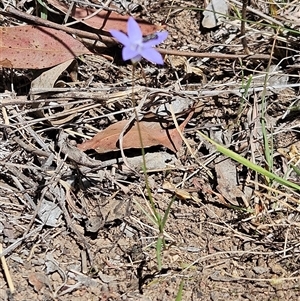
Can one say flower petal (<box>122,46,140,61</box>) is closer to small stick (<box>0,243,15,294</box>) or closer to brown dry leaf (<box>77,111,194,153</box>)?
brown dry leaf (<box>77,111,194,153</box>)

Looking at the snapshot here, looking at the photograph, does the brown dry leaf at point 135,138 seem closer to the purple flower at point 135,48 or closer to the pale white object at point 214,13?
the pale white object at point 214,13

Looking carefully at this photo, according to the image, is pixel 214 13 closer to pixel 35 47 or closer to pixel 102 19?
pixel 102 19

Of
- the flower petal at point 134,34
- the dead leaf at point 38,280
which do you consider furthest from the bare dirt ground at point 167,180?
the flower petal at point 134,34

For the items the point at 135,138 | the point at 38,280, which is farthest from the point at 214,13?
the point at 38,280

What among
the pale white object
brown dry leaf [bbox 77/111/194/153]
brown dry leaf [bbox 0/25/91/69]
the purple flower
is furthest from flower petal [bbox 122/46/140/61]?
the pale white object

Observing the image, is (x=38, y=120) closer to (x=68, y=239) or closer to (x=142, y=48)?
(x=68, y=239)

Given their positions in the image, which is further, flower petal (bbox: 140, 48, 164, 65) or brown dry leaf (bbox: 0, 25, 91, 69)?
brown dry leaf (bbox: 0, 25, 91, 69)

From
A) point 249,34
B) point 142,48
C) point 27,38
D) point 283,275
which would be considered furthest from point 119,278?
point 249,34
